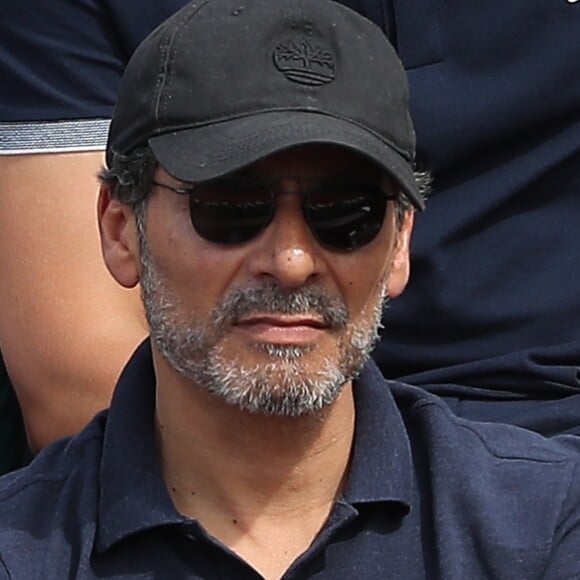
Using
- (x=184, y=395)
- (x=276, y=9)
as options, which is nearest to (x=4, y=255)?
(x=184, y=395)

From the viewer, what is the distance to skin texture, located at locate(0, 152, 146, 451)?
7.27 ft

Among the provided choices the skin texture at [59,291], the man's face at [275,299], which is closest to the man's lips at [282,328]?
the man's face at [275,299]

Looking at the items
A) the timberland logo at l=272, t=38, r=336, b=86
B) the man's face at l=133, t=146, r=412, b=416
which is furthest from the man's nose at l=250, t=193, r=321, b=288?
the timberland logo at l=272, t=38, r=336, b=86

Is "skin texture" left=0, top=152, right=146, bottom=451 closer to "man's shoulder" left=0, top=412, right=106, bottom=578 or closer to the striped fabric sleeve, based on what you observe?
the striped fabric sleeve

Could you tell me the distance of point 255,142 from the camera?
1.68 m

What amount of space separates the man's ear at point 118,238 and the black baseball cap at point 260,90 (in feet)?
0.37

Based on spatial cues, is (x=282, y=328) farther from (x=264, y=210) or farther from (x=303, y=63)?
(x=303, y=63)

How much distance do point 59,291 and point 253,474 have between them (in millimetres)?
536

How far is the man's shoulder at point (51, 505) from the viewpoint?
5.75ft

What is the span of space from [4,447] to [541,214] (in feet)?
2.95

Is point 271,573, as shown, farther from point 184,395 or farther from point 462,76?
Answer: point 462,76

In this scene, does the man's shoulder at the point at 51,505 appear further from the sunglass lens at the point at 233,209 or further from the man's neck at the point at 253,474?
the sunglass lens at the point at 233,209

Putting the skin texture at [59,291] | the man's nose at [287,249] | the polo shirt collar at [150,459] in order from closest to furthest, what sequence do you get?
1. the man's nose at [287,249]
2. the polo shirt collar at [150,459]
3. the skin texture at [59,291]

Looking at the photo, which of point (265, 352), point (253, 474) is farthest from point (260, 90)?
point (253, 474)
